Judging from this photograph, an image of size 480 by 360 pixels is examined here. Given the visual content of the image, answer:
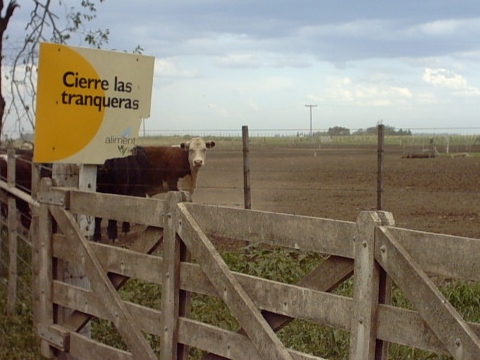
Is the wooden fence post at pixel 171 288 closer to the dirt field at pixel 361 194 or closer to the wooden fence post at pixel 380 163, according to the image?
the wooden fence post at pixel 380 163

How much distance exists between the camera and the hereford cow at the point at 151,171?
1432cm

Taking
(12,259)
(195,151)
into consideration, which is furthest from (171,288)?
(195,151)

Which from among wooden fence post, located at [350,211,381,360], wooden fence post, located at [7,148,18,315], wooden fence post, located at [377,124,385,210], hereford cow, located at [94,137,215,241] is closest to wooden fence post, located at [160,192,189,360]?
wooden fence post, located at [350,211,381,360]

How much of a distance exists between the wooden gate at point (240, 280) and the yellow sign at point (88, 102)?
40 cm

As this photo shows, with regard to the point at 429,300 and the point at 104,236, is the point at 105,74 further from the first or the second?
the point at 104,236

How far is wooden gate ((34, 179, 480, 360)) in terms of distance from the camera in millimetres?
3371

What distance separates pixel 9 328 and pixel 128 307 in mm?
3028

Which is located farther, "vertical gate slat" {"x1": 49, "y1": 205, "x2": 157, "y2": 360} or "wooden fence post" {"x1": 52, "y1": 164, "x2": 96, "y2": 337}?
"wooden fence post" {"x1": 52, "y1": 164, "x2": 96, "y2": 337}

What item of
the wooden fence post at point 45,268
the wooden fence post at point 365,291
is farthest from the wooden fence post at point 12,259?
the wooden fence post at point 365,291

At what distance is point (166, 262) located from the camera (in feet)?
15.9

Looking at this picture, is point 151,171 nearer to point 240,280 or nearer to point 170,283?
point 170,283

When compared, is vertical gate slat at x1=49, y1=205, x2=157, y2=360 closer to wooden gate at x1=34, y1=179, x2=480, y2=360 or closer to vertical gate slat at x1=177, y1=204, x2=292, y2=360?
wooden gate at x1=34, y1=179, x2=480, y2=360

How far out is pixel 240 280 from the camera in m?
4.30

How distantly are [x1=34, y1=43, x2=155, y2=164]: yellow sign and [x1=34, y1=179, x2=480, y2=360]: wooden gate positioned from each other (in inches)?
15.6
